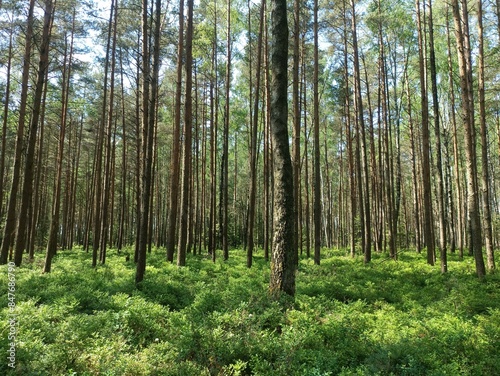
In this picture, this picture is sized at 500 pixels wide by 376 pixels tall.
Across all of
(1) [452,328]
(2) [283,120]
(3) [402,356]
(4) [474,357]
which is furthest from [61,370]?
(1) [452,328]

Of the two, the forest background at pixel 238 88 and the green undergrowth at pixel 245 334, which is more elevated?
the forest background at pixel 238 88

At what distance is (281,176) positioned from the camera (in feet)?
19.0

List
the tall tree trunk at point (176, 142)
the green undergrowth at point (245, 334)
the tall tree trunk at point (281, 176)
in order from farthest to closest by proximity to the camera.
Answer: the tall tree trunk at point (176, 142) → the tall tree trunk at point (281, 176) → the green undergrowth at point (245, 334)

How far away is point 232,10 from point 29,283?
15.7m

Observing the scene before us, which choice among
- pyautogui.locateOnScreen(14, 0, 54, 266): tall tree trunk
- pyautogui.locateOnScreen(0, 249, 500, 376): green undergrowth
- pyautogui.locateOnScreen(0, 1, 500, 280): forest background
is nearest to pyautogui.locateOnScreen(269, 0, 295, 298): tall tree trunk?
pyautogui.locateOnScreen(0, 249, 500, 376): green undergrowth

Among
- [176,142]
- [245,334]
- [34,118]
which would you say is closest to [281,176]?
[245,334]

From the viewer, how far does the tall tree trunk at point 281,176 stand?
568 cm

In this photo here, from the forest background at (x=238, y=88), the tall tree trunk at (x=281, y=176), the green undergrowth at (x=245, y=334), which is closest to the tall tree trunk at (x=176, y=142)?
the forest background at (x=238, y=88)

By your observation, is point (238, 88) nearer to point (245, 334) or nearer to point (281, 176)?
point (281, 176)

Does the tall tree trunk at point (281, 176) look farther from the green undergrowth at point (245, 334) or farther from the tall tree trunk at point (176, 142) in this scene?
the tall tree trunk at point (176, 142)

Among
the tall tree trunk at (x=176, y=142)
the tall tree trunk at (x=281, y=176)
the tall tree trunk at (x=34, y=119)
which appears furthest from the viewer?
the tall tree trunk at (x=176, y=142)

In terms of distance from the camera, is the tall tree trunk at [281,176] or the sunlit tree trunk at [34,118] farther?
the sunlit tree trunk at [34,118]

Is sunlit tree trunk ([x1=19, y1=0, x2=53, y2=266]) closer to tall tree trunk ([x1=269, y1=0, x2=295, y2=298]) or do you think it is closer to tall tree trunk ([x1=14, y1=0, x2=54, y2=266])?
tall tree trunk ([x1=14, y1=0, x2=54, y2=266])

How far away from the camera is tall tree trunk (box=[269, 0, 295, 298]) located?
5.68 metres
